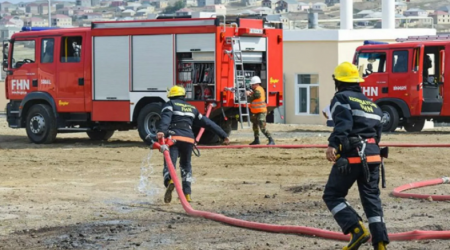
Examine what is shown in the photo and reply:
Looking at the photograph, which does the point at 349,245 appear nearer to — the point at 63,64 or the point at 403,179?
the point at 403,179

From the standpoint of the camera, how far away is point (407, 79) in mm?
25016

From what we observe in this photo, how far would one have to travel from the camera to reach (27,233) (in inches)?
417

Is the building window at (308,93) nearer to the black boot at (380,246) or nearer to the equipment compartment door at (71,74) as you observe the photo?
the equipment compartment door at (71,74)

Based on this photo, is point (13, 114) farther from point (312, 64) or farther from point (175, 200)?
point (312, 64)

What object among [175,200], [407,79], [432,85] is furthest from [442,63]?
[175,200]

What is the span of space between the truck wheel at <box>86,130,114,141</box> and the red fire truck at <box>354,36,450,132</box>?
7.11m

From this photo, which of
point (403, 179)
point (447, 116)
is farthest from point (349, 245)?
point (447, 116)

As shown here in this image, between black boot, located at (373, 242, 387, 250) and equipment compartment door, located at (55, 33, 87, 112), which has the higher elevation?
equipment compartment door, located at (55, 33, 87, 112)

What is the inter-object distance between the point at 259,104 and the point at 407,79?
6.29 m

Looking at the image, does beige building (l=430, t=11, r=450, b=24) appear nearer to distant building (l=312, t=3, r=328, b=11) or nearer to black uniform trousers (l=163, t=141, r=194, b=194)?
distant building (l=312, t=3, r=328, b=11)

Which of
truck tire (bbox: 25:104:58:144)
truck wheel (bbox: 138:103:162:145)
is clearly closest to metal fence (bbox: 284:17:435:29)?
truck tire (bbox: 25:104:58:144)

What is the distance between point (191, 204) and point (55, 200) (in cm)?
205

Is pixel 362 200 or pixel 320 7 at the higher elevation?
pixel 320 7

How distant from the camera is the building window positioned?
3759 centimetres
